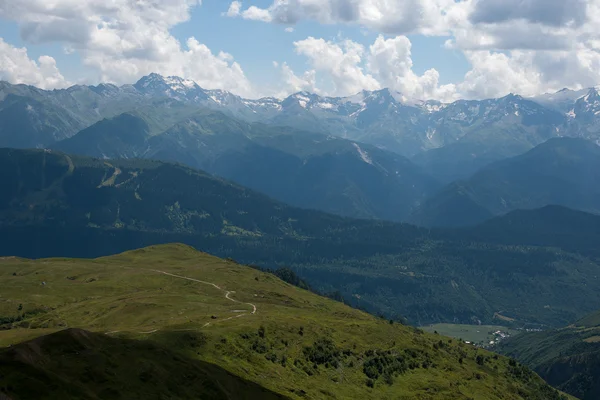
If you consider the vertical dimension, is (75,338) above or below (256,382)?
above

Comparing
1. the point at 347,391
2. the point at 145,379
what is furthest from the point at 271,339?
the point at 145,379

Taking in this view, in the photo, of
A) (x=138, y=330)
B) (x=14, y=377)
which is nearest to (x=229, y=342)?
(x=138, y=330)

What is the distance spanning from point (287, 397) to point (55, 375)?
210ft

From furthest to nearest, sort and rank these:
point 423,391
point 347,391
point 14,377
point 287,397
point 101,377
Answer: point 423,391, point 347,391, point 287,397, point 101,377, point 14,377

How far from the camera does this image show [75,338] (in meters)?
127

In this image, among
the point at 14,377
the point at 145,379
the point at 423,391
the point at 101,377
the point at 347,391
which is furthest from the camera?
the point at 423,391

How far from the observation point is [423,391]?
193m

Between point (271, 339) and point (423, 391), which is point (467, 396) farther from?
point (271, 339)

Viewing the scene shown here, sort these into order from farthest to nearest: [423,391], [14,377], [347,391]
→ [423,391], [347,391], [14,377]

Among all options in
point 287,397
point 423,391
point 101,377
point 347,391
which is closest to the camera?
point 101,377

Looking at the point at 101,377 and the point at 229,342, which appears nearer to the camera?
the point at 101,377

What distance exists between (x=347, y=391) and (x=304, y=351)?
2317cm

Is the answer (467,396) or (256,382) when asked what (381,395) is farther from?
(256,382)

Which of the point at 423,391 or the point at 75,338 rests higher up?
the point at 75,338
